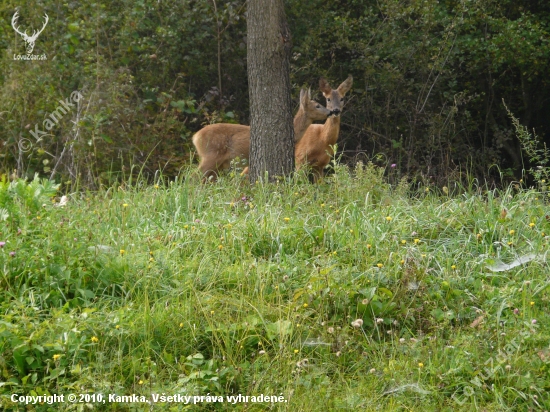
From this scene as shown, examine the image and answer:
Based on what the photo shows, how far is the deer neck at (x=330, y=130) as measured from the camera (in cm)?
1096

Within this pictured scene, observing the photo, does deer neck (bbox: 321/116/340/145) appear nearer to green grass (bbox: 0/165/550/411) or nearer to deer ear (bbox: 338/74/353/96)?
deer ear (bbox: 338/74/353/96)

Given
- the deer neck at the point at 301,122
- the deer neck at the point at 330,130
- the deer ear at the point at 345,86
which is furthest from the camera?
the deer neck at the point at 301,122

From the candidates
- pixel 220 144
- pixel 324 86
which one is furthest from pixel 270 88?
pixel 324 86

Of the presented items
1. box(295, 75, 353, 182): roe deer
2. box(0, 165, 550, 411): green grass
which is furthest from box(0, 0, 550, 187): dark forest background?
box(0, 165, 550, 411): green grass

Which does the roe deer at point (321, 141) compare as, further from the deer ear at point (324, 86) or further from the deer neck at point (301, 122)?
the deer neck at point (301, 122)

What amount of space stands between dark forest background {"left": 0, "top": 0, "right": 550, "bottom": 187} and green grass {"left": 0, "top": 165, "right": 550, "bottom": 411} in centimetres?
431

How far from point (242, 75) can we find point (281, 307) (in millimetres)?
8822

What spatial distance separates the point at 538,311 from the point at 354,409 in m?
1.43

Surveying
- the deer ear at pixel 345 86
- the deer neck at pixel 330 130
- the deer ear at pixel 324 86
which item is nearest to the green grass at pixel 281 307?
the deer neck at pixel 330 130

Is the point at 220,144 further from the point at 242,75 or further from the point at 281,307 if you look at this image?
the point at 281,307

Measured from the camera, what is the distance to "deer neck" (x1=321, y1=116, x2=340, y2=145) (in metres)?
11.0

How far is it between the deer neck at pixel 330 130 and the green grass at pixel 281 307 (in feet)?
15.4

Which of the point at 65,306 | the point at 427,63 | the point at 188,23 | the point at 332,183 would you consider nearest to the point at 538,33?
the point at 427,63

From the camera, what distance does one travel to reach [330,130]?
1101cm
